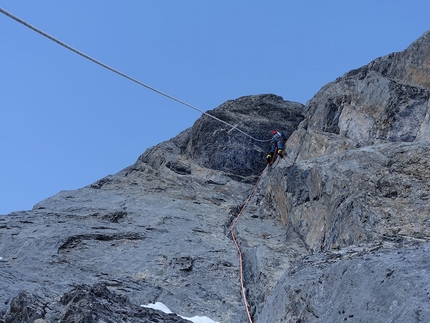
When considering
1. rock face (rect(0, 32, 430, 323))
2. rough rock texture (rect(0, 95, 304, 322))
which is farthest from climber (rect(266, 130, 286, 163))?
rough rock texture (rect(0, 95, 304, 322))

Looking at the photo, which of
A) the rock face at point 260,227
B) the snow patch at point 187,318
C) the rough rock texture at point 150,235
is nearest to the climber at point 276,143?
the rock face at point 260,227

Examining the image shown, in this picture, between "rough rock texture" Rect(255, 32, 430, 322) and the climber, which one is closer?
"rough rock texture" Rect(255, 32, 430, 322)

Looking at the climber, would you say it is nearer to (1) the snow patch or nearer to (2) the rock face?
(2) the rock face

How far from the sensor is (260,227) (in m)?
12.1

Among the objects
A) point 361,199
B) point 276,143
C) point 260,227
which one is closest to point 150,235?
point 260,227

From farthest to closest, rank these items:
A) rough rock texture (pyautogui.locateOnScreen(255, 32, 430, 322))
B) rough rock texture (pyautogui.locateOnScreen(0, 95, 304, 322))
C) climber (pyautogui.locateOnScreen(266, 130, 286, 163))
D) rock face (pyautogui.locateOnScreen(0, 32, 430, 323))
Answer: climber (pyautogui.locateOnScreen(266, 130, 286, 163)) → rough rock texture (pyautogui.locateOnScreen(0, 95, 304, 322)) → rock face (pyautogui.locateOnScreen(0, 32, 430, 323)) → rough rock texture (pyautogui.locateOnScreen(255, 32, 430, 322))

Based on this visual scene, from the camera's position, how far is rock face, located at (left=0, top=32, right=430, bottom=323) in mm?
5695

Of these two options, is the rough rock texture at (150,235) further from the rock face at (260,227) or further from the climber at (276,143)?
the climber at (276,143)

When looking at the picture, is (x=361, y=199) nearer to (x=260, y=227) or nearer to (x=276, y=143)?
(x=260, y=227)

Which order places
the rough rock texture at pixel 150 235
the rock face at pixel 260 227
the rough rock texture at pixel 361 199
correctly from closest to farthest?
the rough rock texture at pixel 361 199 → the rock face at pixel 260 227 → the rough rock texture at pixel 150 235

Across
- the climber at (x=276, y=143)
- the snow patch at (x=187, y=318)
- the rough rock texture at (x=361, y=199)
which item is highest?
the climber at (x=276, y=143)

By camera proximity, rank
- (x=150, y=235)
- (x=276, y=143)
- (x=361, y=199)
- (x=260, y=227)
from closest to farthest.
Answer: (x=361, y=199) → (x=150, y=235) → (x=260, y=227) → (x=276, y=143)

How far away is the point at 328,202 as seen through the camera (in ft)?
32.8

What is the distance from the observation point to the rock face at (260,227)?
18.7ft
